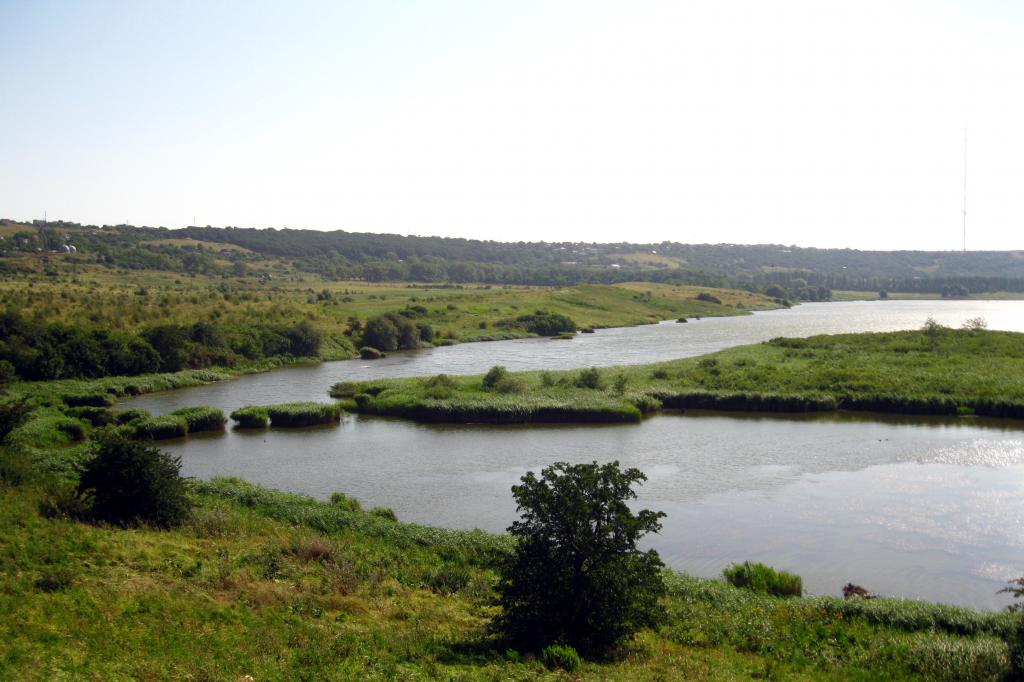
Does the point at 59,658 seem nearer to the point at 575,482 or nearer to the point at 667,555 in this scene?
the point at 575,482

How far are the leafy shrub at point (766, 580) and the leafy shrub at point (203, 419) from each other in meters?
30.4

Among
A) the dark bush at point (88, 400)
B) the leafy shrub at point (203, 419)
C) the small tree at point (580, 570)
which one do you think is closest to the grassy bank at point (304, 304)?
the dark bush at point (88, 400)

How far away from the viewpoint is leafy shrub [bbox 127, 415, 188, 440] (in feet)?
130

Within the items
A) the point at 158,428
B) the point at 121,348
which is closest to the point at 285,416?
the point at 158,428

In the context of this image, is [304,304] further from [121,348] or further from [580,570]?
[580,570]

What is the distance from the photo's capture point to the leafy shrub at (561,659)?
13742 millimetres

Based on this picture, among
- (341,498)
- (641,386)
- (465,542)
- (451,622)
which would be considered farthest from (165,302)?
(451,622)

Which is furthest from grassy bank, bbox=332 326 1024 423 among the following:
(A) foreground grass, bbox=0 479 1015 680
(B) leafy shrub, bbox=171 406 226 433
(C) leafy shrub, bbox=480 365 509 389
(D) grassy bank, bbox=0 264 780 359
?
(D) grassy bank, bbox=0 264 780 359

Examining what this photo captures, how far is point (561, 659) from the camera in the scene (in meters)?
13.9

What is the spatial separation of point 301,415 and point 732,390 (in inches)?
1023

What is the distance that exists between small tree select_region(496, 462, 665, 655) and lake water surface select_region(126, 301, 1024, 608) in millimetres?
7727

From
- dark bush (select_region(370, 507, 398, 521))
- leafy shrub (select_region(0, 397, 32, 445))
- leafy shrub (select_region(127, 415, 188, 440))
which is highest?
leafy shrub (select_region(0, 397, 32, 445))

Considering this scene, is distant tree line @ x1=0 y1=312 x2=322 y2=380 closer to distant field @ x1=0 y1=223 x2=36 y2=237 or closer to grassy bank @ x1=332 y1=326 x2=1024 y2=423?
grassy bank @ x1=332 y1=326 x2=1024 y2=423

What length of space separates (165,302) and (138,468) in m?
69.6
